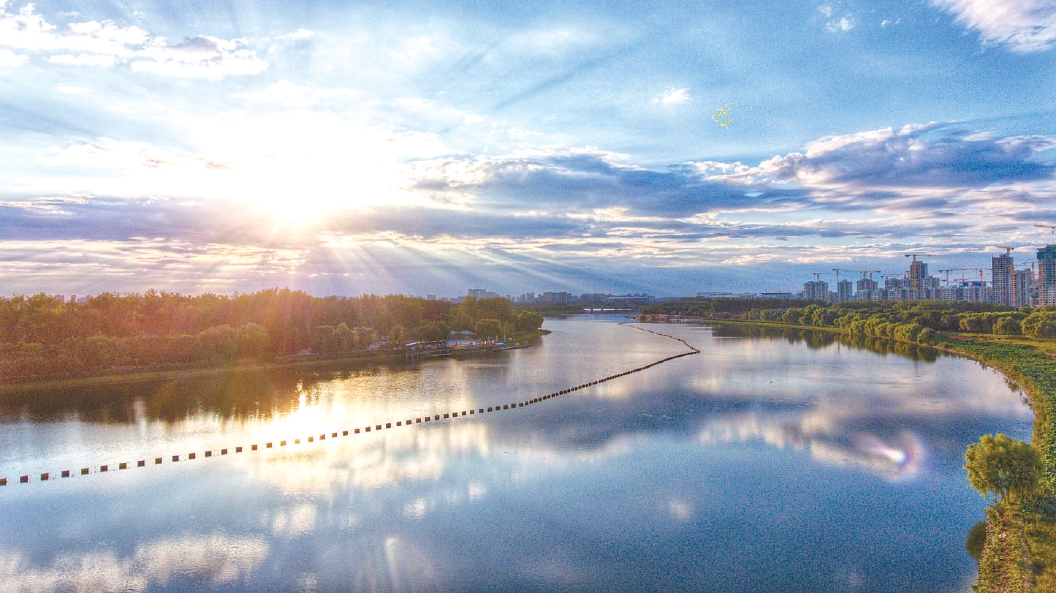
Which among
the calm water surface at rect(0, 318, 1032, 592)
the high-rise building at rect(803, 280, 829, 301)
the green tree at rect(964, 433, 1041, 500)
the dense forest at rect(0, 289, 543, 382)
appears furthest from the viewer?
the high-rise building at rect(803, 280, 829, 301)

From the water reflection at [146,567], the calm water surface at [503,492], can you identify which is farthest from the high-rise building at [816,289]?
the water reflection at [146,567]

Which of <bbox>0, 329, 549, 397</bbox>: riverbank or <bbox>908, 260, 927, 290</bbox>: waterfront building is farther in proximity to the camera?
<bbox>908, 260, 927, 290</bbox>: waterfront building

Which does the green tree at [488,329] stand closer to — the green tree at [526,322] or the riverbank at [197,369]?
the riverbank at [197,369]

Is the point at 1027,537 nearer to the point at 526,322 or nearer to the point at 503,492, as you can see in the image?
the point at 503,492

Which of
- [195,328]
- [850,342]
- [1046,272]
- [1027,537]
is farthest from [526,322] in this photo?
[1046,272]

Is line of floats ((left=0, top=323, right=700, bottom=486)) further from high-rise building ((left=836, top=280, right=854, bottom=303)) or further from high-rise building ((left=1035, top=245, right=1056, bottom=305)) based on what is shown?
high-rise building ((left=836, top=280, right=854, bottom=303))

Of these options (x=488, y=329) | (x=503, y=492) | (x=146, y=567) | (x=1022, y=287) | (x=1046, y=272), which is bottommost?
(x=146, y=567)

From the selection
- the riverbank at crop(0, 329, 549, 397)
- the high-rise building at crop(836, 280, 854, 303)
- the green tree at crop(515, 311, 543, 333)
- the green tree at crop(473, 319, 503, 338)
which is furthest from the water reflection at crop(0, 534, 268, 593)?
the high-rise building at crop(836, 280, 854, 303)
